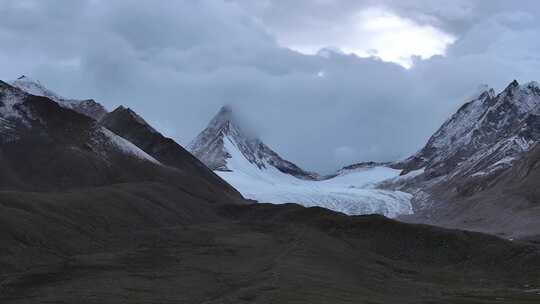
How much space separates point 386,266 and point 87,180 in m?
83.4

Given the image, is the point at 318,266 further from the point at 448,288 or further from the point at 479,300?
the point at 479,300

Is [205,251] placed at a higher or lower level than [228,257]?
higher

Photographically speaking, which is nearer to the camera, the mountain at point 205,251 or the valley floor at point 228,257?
the valley floor at point 228,257

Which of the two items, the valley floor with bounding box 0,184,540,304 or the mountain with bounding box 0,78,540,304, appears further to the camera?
the mountain with bounding box 0,78,540,304

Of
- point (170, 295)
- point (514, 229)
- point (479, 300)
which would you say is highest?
point (514, 229)

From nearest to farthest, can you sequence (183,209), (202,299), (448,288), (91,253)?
1. (202,299)
2. (448,288)
3. (91,253)
4. (183,209)

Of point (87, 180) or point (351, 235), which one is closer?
point (351, 235)

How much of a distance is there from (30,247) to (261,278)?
1207 inches

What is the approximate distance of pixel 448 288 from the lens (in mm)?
108375

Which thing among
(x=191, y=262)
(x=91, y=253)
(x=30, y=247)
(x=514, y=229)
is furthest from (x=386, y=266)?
(x=514, y=229)

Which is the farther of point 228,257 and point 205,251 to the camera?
point 205,251

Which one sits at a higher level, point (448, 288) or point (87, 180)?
point (87, 180)

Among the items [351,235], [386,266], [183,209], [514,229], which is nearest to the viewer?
[386,266]

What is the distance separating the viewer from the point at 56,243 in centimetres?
11338
